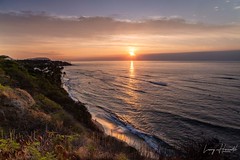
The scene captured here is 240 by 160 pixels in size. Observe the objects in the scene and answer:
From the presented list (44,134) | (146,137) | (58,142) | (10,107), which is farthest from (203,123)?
(58,142)

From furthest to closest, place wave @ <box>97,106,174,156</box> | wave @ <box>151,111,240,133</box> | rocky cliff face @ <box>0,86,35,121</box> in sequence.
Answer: wave @ <box>151,111,240,133</box> < wave @ <box>97,106,174,156</box> < rocky cliff face @ <box>0,86,35,121</box>

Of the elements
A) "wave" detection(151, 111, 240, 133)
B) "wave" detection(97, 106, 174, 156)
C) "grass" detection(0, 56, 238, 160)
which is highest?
"grass" detection(0, 56, 238, 160)

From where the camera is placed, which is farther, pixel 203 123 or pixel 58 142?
pixel 203 123

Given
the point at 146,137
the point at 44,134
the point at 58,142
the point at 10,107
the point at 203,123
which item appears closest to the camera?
the point at 58,142

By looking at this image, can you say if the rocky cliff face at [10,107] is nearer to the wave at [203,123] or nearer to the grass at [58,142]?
the grass at [58,142]

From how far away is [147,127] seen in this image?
2539 centimetres

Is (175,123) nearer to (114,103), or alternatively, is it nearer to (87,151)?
(114,103)

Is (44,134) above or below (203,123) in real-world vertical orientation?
above

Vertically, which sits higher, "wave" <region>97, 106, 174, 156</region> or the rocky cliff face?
the rocky cliff face

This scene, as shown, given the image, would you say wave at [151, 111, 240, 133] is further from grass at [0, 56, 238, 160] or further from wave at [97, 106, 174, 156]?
grass at [0, 56, 238, 160]

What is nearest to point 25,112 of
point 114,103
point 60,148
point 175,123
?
point 60,148

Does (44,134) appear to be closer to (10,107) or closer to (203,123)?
(10,107)

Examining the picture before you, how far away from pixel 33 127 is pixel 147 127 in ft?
54.1

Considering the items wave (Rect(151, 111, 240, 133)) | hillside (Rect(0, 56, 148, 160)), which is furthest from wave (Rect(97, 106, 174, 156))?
wave (Rect(151, 111, 240, 133))
